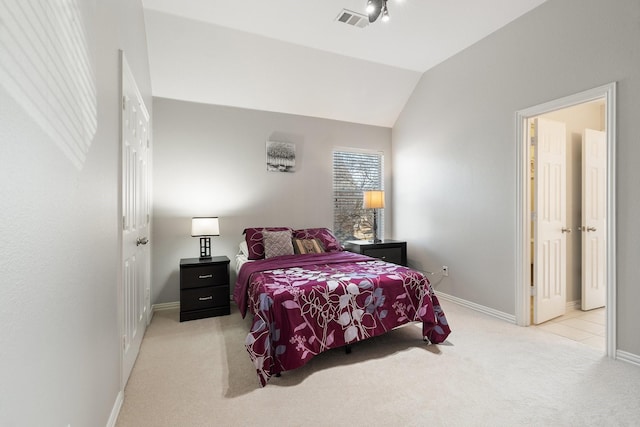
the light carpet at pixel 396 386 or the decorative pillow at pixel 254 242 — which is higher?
the decorative pillow at pixel 254 242

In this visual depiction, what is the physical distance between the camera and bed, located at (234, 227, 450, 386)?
205 cm

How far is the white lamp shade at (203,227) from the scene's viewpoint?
3.33m

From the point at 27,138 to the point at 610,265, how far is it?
3.52m

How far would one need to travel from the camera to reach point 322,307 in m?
2.21

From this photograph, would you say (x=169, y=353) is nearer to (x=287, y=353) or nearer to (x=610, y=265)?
(x=287, y=353)

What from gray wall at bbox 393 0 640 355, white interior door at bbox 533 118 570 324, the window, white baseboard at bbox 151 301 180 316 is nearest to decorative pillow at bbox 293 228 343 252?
the window

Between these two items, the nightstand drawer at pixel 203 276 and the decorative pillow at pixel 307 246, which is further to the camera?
the decorative pillow at pixel 307 246

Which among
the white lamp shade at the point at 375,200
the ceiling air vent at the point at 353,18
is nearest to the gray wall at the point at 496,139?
the white lamp shade at the point at 375,200

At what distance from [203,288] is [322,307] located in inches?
66.4

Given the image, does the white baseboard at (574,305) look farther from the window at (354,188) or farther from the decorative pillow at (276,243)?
the decorative pillow at (276,243)

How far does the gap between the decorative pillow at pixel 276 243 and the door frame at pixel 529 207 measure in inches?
97.1

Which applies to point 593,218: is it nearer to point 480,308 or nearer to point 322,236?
point 480,308

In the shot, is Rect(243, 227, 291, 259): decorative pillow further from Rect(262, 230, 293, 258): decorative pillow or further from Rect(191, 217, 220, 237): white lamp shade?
Rect(191, 217, 220, 237): white lamp shade

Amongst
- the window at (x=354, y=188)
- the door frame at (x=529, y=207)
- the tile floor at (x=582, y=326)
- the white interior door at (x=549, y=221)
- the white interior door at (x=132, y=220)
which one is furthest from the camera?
the window at (x=354, y=188)
